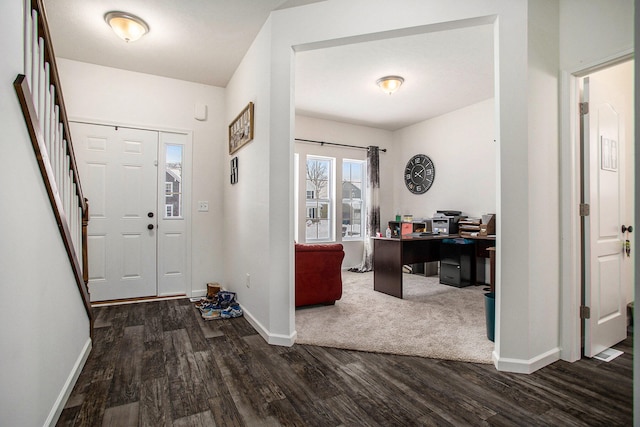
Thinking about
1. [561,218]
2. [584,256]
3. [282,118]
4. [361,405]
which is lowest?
[361,405]

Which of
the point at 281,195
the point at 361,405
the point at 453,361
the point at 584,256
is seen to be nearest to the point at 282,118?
the point at 281,195

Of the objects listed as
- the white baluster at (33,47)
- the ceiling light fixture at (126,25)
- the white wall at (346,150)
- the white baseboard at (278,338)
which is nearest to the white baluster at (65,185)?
the white baluster at (33,47)

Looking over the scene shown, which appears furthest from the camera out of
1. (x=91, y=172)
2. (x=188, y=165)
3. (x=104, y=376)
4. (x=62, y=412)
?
(x=188, y=165)

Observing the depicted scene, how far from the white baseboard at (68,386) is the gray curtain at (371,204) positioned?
4.38 metres

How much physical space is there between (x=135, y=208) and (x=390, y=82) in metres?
3.55

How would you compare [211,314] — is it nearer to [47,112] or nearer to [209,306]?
[209,306]

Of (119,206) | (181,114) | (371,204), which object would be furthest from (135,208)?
(371,204)

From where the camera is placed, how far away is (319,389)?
190 centimetres

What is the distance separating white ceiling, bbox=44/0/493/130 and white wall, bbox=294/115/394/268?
33.2 inches

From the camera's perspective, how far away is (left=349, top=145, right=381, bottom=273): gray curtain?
5969mm

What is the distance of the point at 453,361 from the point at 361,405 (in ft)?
2.98

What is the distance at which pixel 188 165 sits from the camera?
407 cm

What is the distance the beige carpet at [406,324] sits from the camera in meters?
2.46

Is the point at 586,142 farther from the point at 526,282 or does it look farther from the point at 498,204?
the point at 526,282
